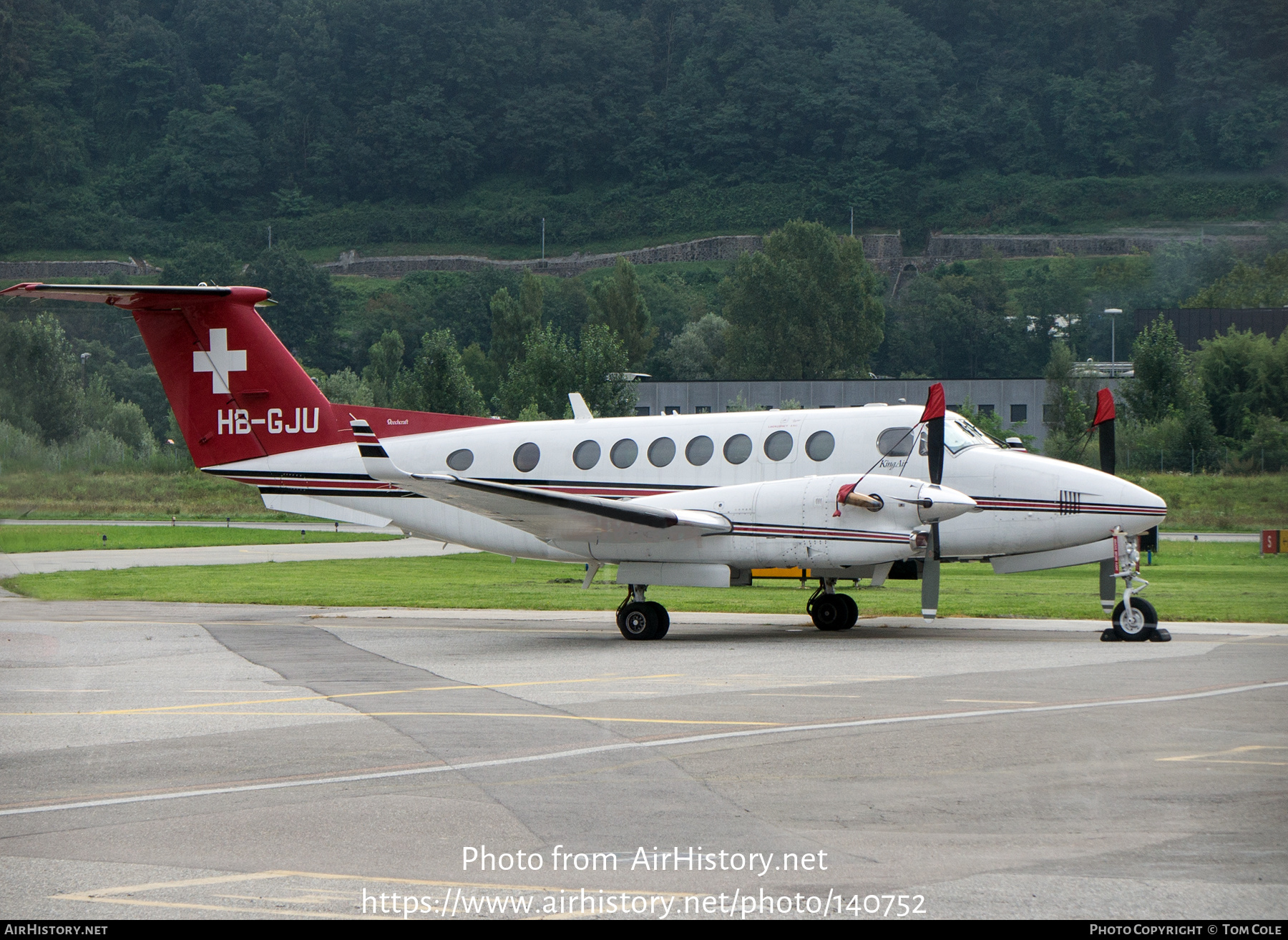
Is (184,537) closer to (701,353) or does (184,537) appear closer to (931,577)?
(931,577)

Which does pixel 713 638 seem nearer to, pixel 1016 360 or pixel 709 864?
pixel 709 864

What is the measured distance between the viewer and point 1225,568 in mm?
30234

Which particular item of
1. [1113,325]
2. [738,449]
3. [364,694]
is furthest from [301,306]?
[364,694]

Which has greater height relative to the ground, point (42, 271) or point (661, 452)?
point (42, 271)

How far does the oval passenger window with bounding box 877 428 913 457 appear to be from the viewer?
62.4ft

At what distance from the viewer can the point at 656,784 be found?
8961mm

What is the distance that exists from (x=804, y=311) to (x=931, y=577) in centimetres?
9951

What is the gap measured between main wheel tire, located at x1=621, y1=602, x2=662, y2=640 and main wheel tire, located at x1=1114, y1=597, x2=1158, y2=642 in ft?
21.0

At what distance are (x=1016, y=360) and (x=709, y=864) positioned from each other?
121m

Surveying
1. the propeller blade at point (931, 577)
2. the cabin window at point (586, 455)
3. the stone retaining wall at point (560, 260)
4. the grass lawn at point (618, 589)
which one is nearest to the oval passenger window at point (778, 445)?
the grass lawn at point (618, 589)

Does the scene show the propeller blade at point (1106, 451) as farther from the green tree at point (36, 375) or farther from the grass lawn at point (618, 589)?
the green tree at point (36, 375)

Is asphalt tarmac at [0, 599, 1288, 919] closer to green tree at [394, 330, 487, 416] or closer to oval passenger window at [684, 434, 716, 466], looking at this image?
oval passenger window at [684, 434, 716, 466]

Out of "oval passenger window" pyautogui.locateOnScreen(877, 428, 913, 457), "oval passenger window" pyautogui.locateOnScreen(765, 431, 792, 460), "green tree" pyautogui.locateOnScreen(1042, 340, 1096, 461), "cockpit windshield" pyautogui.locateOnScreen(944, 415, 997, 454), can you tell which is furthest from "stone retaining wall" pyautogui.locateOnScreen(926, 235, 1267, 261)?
"green tree" pyautogui.locateOnScreen(1042, 340, 1096, 461)

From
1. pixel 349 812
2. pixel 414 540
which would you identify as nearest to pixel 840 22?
pixel 414 540
